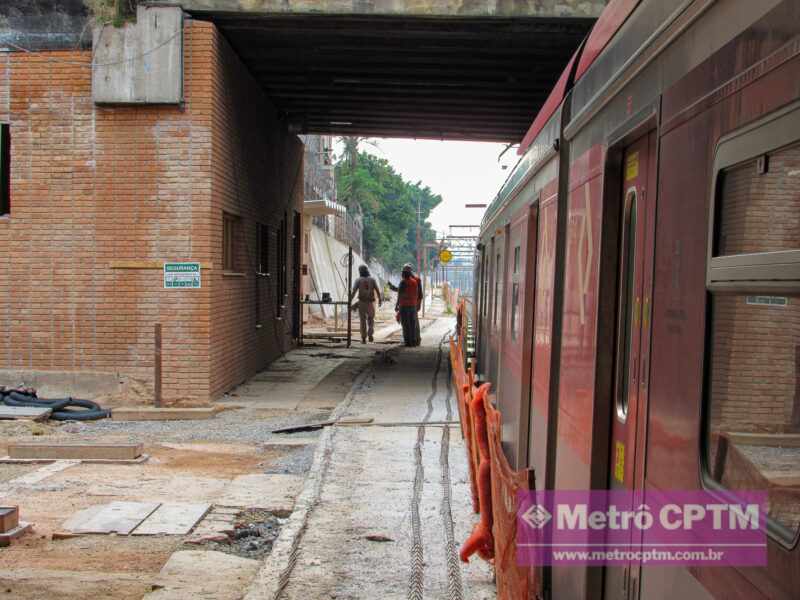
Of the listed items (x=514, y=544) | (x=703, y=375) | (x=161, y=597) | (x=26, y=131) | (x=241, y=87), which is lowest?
(x=161, y=597)

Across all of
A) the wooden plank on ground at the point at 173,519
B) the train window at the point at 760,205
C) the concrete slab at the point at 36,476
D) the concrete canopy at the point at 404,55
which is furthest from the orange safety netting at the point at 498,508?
the concrete canopy at the point at 404,55

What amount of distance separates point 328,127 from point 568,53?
8647 millimetres

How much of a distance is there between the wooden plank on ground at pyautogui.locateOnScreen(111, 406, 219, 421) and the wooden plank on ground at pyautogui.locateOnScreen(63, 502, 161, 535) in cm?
453

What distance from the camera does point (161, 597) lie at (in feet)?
18.0

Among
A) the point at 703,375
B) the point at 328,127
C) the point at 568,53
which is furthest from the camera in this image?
the point at 328,127

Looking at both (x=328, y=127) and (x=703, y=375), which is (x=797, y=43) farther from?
(x=328, y=127)

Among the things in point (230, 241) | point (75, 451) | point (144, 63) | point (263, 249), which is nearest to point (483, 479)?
point (75, 451)

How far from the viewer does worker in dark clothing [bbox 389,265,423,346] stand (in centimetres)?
2284

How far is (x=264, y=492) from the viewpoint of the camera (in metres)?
8.43

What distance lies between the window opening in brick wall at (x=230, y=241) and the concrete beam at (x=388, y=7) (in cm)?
302

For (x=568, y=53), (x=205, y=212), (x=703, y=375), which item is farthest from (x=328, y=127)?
(x=703, y=375)

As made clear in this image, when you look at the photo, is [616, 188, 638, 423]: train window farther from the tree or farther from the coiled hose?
the tree

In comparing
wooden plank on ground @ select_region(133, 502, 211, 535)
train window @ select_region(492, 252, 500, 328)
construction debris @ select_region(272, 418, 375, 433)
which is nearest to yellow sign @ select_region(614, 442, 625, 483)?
wooden plank on ground @ select_region(133, 502, 211, 535)

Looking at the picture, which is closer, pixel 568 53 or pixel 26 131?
pixel 26 131
